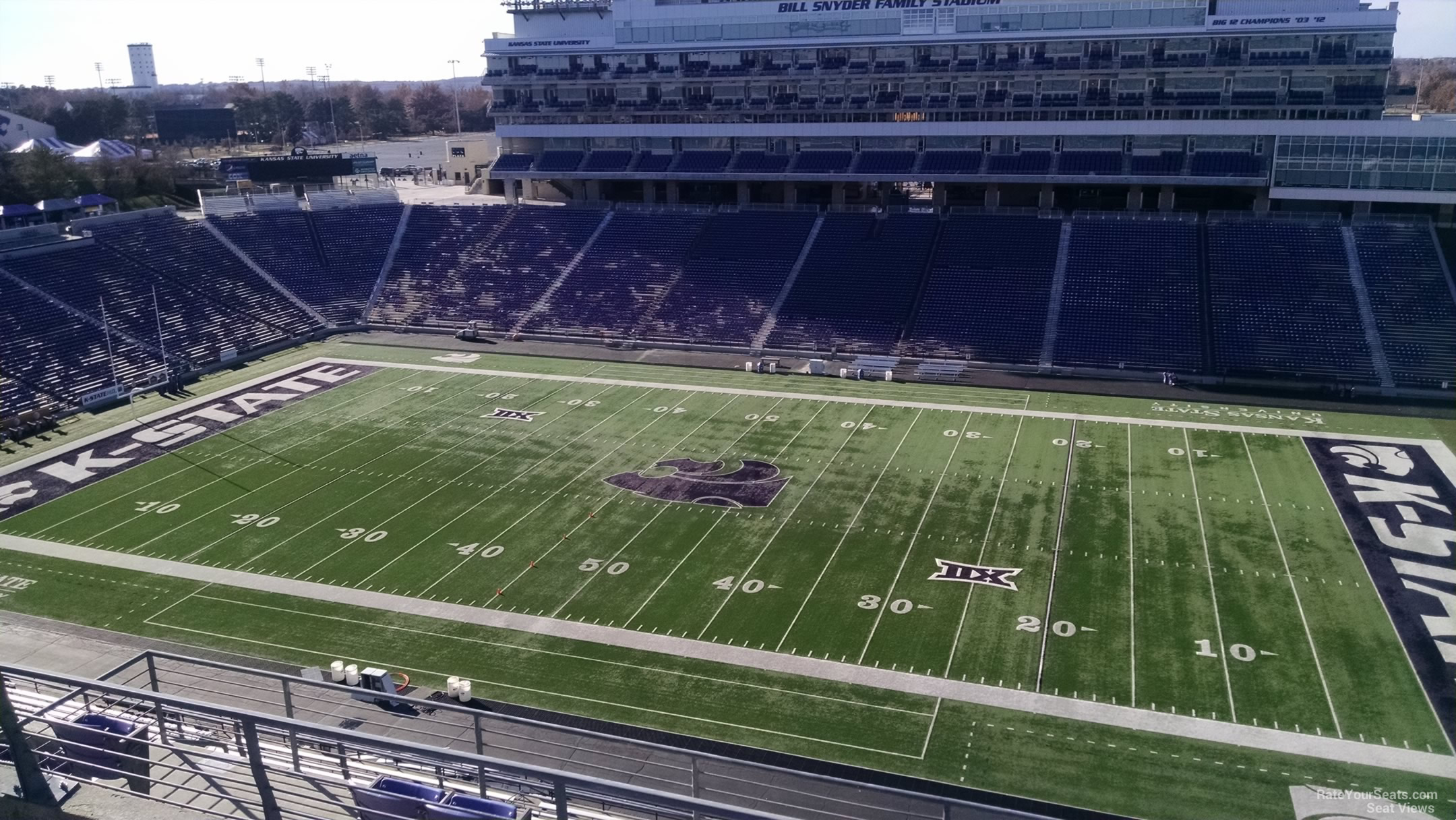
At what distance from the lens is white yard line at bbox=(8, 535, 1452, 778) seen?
62.8 feet

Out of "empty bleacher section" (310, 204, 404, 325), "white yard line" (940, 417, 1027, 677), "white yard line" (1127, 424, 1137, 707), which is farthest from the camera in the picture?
"empty bleacher section" (310, 204, 404, 325)

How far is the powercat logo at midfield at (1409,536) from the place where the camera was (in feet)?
72.3

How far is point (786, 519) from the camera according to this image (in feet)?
98.5

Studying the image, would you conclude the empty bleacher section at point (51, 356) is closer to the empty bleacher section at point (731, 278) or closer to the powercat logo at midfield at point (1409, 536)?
the empty bleacher section at point (731, 278)

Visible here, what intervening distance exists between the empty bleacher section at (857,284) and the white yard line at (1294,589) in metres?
18.3

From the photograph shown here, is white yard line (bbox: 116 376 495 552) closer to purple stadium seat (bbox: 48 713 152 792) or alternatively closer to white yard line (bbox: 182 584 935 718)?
white yard line (bbox: 182 584 935 718)

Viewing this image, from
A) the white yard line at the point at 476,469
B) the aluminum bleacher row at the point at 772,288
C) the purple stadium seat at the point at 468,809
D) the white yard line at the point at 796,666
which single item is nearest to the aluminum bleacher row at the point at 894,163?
the aluminum bleacher row at the point at 772,288

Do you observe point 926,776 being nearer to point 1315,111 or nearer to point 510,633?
point 510,633

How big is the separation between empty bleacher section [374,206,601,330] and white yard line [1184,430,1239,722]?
34.8 metres

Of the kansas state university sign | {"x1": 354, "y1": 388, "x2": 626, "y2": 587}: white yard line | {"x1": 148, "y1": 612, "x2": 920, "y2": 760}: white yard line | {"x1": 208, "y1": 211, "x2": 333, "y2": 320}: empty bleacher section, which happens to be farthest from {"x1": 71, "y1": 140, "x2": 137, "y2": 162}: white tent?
{"x1": 148, "y1": 612, "x2": 920, "y2": 760}: white yard line

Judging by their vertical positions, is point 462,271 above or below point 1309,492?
above

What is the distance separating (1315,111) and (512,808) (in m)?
55.7

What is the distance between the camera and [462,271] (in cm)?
5928

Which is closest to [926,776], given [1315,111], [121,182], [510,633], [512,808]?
[510,633]
